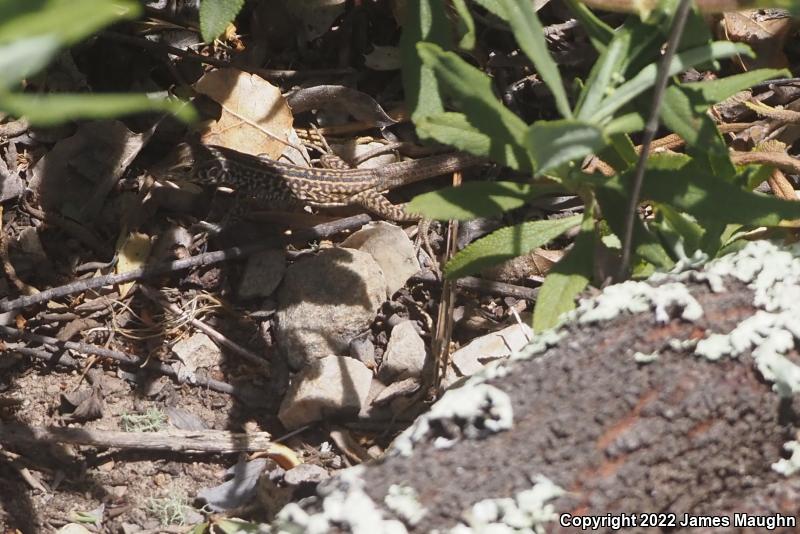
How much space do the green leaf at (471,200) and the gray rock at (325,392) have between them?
3.47 feet

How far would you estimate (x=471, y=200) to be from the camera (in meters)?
2.29

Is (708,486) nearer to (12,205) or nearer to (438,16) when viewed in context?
(438,16)

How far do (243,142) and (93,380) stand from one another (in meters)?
1.50

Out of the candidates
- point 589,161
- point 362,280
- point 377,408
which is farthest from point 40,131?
point 589,161

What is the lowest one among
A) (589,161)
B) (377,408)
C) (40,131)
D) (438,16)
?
(377,408)

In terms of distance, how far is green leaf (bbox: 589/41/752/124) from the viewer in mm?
2070

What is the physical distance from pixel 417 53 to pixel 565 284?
901 millimetres

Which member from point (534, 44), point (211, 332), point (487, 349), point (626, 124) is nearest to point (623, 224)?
point (626, 124)

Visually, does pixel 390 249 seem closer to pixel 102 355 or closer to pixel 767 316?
pixel 102 355

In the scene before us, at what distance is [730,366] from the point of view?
6.04ft

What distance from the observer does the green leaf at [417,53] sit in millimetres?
2568

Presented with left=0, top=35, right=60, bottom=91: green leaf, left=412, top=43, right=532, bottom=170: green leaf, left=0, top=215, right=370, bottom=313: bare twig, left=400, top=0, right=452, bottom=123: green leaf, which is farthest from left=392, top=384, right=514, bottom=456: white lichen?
left=0, top=215, right=370, bottom=313: bare twig

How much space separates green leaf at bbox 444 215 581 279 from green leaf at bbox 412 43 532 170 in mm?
317

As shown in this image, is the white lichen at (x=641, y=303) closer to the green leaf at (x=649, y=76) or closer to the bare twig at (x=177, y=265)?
the green leaf at (x=649, y=76)
